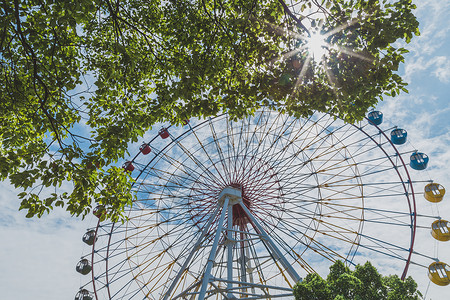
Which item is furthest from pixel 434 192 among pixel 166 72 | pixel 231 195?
pixel 166 72

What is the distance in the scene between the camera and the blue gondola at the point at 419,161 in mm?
14969

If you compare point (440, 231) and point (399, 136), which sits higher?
point (399, 136)

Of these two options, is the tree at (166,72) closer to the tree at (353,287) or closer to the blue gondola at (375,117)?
the tree at (353,287)

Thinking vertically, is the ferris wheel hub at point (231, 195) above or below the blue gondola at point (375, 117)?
below

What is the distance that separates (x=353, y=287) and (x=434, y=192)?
10419 mm

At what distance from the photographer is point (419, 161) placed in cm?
1502

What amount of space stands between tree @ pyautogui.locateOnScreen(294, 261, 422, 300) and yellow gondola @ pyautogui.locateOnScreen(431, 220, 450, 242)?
8519 millimetres

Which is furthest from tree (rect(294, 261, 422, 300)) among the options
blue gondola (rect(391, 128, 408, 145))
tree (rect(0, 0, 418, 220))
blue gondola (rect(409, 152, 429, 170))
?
blue gondola (rect(391, 128, 408, 145))

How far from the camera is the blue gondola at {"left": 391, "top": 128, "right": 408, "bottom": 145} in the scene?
52.2 feet

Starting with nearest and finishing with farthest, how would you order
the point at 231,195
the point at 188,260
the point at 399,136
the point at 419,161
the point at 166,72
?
1. the point at 166,72
2. the point at 188,260
3. the point at 231,195
4. the point at 419,161
5. the point at 399,136

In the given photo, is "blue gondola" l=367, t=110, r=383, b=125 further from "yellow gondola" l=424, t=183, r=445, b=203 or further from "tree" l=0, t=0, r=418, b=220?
"tree" l=0, t=0, r=418, b=220

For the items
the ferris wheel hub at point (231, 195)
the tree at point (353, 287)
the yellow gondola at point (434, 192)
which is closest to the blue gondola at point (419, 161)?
the yellow gondola at point (434, 192)

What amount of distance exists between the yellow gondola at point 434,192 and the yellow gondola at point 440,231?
1046 mm

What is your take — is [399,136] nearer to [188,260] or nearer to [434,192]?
[434,192]
